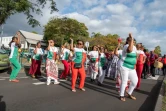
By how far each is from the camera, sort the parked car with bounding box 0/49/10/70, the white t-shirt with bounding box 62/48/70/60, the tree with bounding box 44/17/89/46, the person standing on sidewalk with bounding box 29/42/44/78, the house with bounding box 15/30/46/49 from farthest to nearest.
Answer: the house with bounding box 15/30/46/49
the tree with bounding box 44/17/89/46
the parked car with bounding box 0/49/10/70
the person standing on sidewalk with bounding box 29/42/44/78
the white t-shirt with bounding box 62/48/70/60

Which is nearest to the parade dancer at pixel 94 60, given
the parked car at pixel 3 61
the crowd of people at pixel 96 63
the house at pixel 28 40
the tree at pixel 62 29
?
the crowd of people at pixel 96 63

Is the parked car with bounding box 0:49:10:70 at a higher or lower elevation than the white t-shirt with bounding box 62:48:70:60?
→ lower

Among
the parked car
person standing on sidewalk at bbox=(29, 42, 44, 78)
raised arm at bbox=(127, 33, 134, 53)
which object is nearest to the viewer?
raised arm at bbox=(127, 33, 134, 53)

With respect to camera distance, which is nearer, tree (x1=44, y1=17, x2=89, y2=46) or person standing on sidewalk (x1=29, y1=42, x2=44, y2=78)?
person standing on sidewalk (x1=29, y1=42, x2=44, y2=78)

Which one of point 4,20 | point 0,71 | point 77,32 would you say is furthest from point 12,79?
point 77,32

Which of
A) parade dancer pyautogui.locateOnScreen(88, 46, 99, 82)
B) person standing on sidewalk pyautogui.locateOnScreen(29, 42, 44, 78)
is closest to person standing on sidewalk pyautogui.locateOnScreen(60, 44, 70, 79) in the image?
person standing on sidewalk pyautogui.locateOnScreen(29, 42, 44, 78)

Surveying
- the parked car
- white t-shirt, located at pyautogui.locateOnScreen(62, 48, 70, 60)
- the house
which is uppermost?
the house

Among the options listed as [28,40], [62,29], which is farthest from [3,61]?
[28,40]

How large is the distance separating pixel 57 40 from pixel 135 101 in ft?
186

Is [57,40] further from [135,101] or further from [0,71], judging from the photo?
[135,101]

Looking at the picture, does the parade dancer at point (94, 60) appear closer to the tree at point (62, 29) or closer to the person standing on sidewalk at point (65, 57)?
the person standing on sidewalk at point (65, 57)

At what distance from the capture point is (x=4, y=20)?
1468 centimetres

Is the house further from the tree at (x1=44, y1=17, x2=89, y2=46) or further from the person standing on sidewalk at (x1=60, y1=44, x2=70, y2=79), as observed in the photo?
the person standing on sidewalk at (x1=60, y1=44, x2=70, y2=79)

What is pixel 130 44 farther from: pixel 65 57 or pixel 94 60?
pixel 65 57
